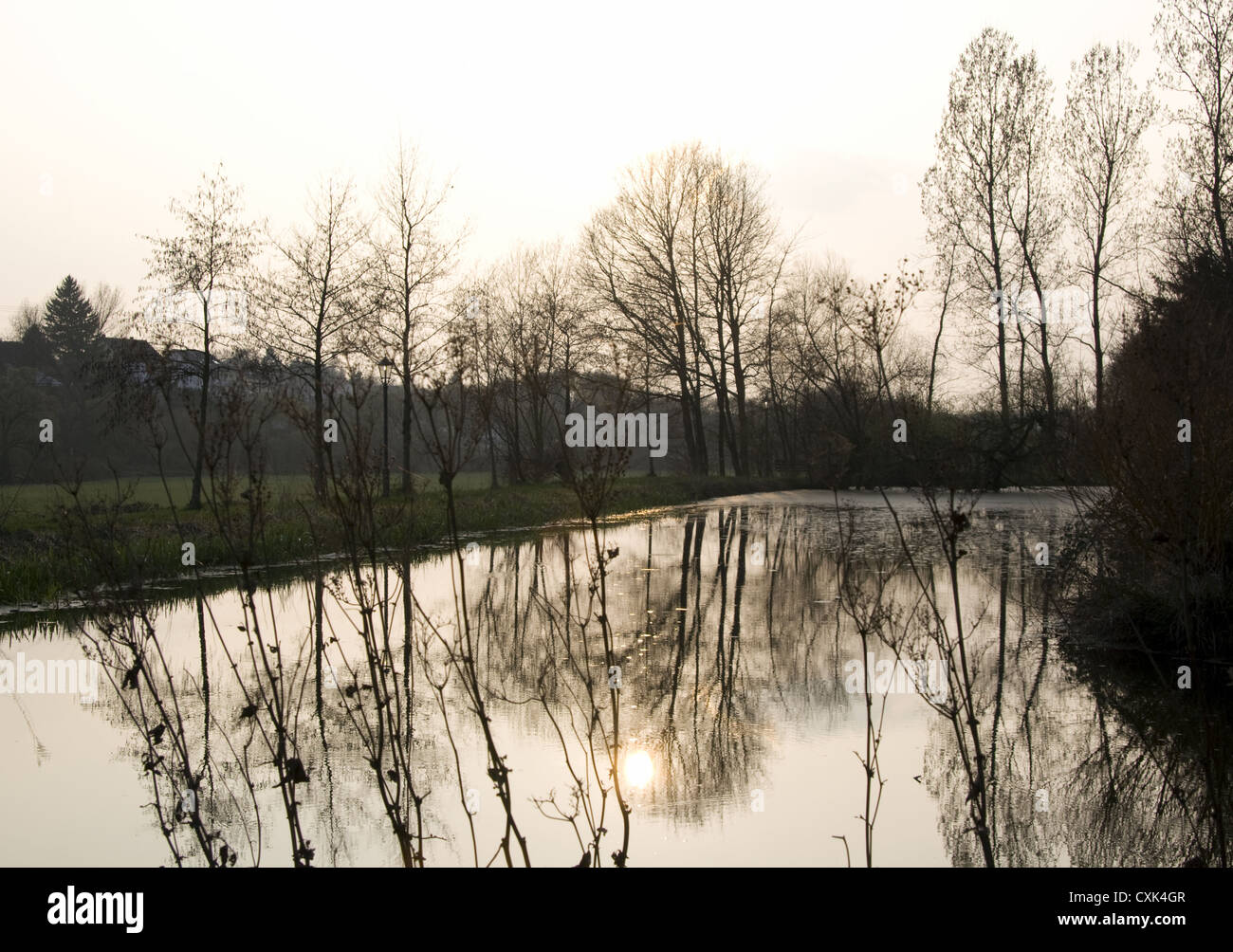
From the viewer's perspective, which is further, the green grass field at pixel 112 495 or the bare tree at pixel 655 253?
the bare tree at pixel 655 253

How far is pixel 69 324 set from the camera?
59.4 m

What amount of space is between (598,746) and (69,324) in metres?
63.1

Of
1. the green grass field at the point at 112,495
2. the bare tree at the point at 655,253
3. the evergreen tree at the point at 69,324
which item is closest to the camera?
the green grass field at the point at 112,495

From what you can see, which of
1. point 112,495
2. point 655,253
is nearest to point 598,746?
point 112,495

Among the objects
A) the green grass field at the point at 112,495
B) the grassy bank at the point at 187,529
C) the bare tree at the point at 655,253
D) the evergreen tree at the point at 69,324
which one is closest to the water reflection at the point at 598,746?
the grassy bank at the point at 187,529

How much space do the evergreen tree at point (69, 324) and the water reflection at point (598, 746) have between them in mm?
51850

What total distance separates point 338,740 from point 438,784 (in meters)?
1.12

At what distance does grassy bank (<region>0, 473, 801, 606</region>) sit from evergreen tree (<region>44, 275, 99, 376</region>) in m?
28.2

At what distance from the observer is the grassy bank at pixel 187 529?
703 centimetres

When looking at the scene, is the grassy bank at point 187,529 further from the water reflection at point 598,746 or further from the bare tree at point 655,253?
the bare tree at point 655,253

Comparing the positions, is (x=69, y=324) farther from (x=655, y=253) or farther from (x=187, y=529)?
(x=187, y=529)

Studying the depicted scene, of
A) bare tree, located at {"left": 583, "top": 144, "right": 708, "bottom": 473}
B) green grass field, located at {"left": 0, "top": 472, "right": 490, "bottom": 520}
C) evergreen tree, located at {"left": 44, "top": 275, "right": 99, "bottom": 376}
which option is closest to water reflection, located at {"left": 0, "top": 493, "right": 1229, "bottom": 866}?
green grass field, located at {"left": 0, "top": 472, "right": 490, "bottom": 520}

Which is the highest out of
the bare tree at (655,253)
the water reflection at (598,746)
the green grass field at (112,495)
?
the bare tree at (655,253)
